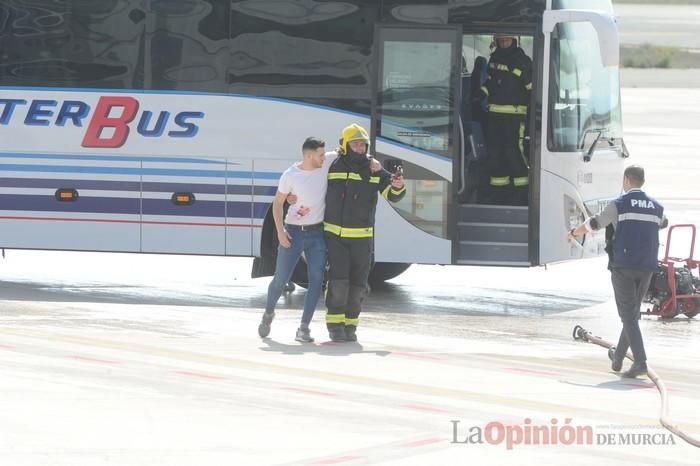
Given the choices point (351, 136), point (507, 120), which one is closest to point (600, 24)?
point (507, 120)

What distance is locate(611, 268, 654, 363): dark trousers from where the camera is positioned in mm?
11578

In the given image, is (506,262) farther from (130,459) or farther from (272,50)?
(130,459)

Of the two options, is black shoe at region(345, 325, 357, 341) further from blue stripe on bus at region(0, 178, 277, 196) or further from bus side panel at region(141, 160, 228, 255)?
bus side panel at region(141, 160, 228, 255)

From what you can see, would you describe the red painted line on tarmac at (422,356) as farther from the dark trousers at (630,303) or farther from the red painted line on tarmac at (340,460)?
the red painted line on tarmac at (340,460)

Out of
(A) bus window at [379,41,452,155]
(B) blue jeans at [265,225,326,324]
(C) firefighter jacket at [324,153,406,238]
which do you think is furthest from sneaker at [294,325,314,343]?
(A) bus window at [379,41,452,155]

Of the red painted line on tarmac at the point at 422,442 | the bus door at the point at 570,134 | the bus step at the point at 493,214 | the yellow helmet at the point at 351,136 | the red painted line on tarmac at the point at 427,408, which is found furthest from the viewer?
the bus step at the point at 493,214

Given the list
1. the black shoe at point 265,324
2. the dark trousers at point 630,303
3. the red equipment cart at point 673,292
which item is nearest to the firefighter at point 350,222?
the black shoe at point 265,324

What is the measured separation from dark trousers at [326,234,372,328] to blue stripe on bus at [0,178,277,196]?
7.84 ft

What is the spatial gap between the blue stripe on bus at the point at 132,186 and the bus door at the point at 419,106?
122cm

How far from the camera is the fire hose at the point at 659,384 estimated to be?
9.37 meters

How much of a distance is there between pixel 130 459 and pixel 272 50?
7.25 meters

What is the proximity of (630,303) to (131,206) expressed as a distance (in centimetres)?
555

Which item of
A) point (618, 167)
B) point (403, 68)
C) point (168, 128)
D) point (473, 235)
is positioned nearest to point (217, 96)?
point (168, 128)

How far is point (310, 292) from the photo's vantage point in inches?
506
